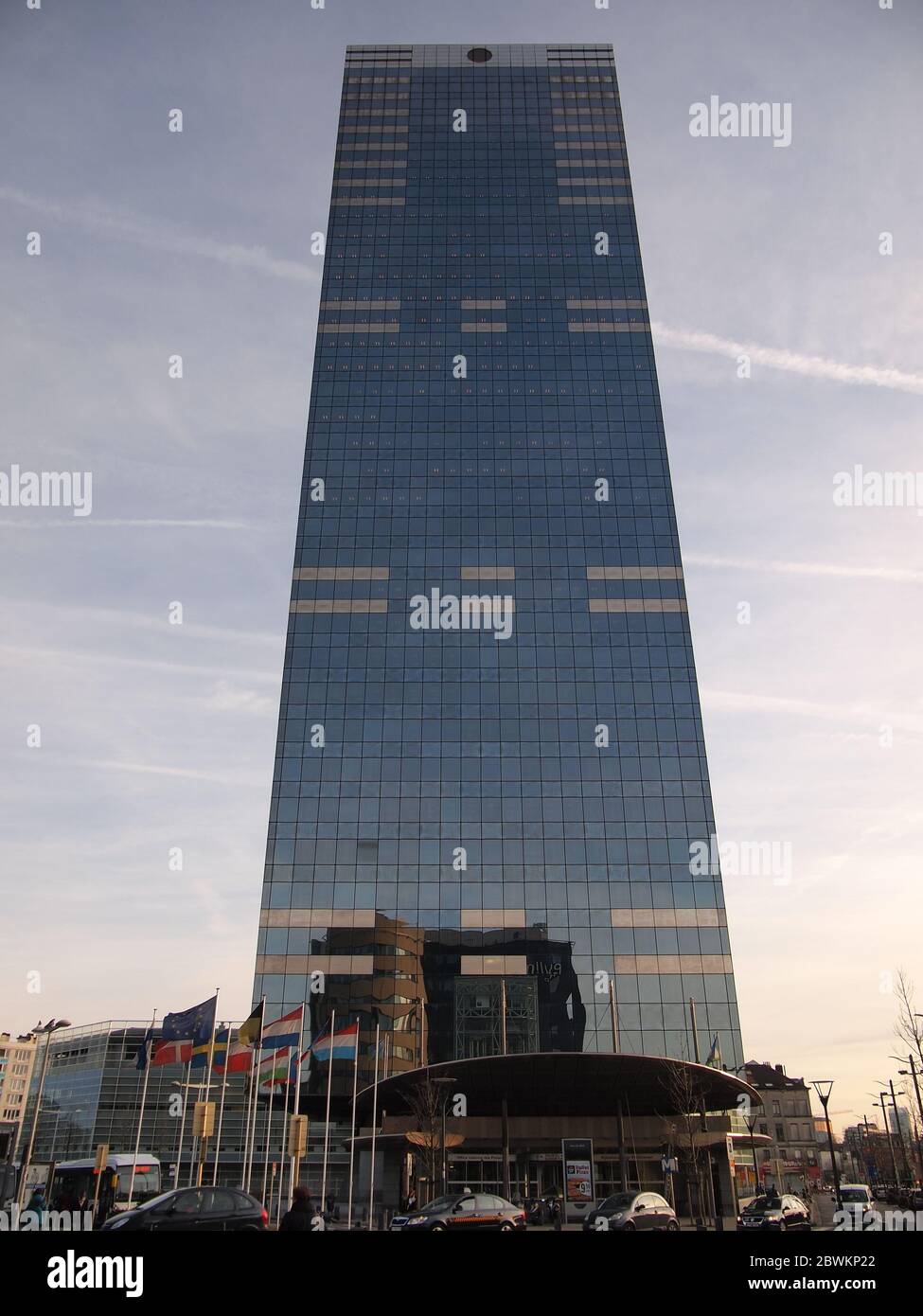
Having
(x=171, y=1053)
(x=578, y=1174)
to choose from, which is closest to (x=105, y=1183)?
(x=171, y=1053)

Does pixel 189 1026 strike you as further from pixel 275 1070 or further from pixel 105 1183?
pixel 105 1183

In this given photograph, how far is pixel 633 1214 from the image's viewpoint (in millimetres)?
28062

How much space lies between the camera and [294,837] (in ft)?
240

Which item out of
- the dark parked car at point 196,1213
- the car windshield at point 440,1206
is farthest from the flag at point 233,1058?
the dark parked car at point 196,1213

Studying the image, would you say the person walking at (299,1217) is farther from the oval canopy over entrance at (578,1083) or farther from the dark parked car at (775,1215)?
the oval canopy over entrance at (578,1083)

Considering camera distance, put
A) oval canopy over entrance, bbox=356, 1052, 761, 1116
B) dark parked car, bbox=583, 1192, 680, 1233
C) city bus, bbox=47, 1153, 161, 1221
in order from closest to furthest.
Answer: dark parked car, bbox=583, 1192, 680, 1233 → city bus, bbox=47, 1153, 161, 1221 → oval canopy over entrance, bbox=356, 1052, 761, 1116

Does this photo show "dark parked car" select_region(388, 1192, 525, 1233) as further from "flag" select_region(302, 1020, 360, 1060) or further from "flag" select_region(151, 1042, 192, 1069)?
"flag" select_region(302, 1020, 360, 1060)

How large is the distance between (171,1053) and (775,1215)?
25580mm

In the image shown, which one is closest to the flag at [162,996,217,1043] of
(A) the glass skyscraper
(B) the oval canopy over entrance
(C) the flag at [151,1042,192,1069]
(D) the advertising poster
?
(C) the flag at [151,1042,192,1069]

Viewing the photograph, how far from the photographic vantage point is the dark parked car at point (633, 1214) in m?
27.6

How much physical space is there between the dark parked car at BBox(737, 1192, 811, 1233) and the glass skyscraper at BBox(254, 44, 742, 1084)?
2538 centimetres

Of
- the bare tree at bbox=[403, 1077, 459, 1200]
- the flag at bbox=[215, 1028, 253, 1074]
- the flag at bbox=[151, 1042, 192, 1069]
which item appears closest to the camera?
the flag at bbox=[151, 1042, 192, 1069]

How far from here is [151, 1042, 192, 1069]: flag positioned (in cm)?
3559
